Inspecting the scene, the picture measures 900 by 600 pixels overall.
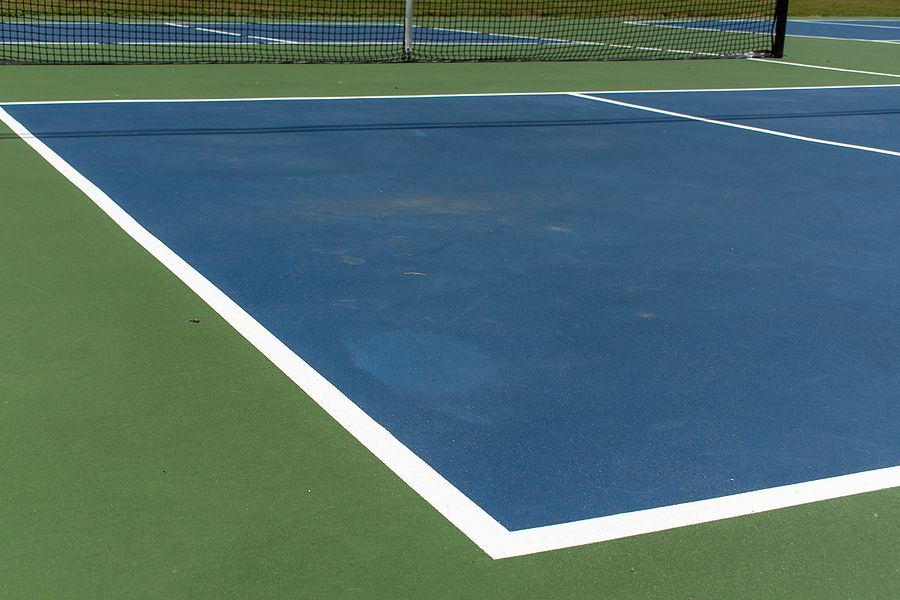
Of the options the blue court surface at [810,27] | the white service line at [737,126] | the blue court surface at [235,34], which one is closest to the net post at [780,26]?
the blue court surface at [235,34]

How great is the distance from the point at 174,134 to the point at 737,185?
14.6 feet

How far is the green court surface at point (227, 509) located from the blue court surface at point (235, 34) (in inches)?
459

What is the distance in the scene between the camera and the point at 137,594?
2.84 metres

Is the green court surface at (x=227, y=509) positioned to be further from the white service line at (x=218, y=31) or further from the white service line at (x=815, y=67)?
the white service line at (x=218, y=31)

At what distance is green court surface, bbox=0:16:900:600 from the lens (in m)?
2.94

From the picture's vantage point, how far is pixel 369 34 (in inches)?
721

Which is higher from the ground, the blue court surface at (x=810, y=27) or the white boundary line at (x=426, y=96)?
the blue court surface at (x=810, y=27)

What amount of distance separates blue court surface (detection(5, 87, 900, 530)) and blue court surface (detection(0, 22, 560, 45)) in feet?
20.1

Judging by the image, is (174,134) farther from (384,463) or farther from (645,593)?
(645,593)

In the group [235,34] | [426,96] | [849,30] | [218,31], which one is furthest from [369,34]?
[849,30]

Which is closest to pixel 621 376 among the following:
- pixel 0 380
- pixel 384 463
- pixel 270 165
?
pixel 384 463

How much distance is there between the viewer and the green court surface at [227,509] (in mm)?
2943

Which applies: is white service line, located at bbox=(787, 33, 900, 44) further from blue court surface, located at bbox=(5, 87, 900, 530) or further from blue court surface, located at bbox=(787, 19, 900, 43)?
blue court surface, located at bbox=(5, 87, 900, 530)

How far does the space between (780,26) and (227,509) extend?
15.1 metres
